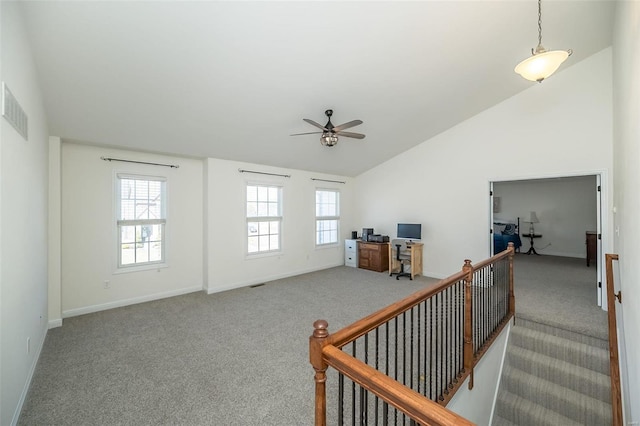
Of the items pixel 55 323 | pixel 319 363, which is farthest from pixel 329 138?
pixel 55 323

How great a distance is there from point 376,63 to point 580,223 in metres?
7.88

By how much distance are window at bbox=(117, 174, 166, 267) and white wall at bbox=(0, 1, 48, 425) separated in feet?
4.27

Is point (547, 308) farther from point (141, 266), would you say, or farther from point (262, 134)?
point (141, 266)

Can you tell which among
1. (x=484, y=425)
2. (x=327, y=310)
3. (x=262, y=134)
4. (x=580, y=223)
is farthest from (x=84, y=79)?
(x=580, y=223)

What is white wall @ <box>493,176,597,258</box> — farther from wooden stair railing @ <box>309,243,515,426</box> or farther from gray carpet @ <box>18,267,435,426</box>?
gray carpet @ <box>18,267,435,426</box>

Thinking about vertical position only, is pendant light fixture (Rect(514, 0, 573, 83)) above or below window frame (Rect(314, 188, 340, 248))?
above

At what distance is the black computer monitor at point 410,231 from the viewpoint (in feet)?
18.9

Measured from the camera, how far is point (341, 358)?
1034mm

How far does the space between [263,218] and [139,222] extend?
213 centimetres

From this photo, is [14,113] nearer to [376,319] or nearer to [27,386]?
[27,386]

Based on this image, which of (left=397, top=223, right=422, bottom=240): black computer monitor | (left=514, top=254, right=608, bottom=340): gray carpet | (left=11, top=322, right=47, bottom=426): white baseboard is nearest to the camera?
(left=11, top=322, right=47, bottom=426): white baseboard

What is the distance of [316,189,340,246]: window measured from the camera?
263 inches

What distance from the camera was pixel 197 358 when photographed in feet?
8.79

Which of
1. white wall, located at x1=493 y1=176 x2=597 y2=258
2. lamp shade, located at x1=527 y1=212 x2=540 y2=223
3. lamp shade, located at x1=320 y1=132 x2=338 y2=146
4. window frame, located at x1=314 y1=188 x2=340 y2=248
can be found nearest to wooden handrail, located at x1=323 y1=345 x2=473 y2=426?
lamp shade, located at x1=320 y1=132 x2=338 y2=146
